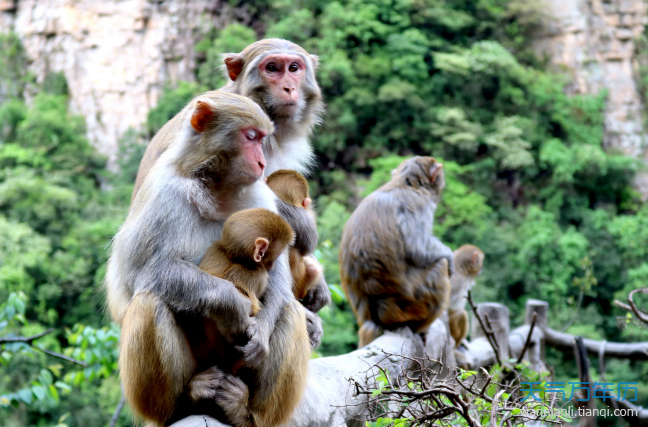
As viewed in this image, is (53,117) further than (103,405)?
Yes

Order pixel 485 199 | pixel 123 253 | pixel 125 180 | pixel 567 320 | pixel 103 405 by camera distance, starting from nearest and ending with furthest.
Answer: pixel 123 253, pixel 103 405, pixel 567 320, pixel 485 199, pixel 125 180

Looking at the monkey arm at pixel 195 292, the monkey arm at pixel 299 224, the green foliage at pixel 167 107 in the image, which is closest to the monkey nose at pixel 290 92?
the monkey arm at pixel 299 224

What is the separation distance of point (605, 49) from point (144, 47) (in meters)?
19.0

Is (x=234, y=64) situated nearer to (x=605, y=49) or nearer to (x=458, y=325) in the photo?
(x=458, y=325)

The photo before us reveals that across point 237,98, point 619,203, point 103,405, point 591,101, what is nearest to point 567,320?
point 619,203

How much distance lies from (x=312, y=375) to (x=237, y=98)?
164 centimetres

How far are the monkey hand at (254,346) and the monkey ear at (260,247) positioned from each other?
0.24m

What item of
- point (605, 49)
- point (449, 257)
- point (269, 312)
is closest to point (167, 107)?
point (605, 49)

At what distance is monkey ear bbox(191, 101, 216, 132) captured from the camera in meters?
2.30

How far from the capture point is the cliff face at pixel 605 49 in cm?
2248

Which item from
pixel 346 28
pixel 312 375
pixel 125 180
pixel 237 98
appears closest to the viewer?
pixel 237 98

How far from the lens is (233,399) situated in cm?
224

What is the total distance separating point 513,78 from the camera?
73.0ft

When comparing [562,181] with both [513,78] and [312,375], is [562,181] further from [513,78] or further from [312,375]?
[312,375]
